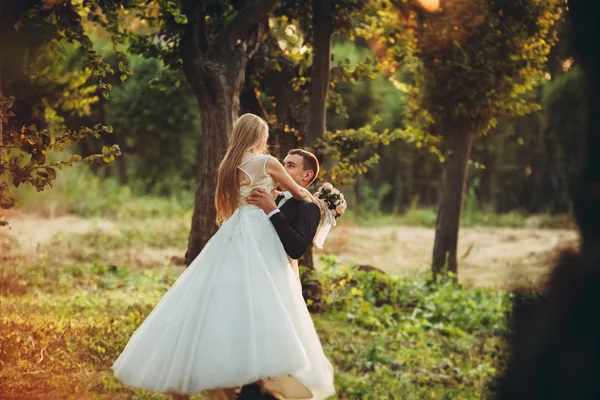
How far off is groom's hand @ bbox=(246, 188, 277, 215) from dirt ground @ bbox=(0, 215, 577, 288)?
903 cm

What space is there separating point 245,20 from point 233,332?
505 cm

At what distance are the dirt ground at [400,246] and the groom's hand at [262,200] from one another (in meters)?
9.03

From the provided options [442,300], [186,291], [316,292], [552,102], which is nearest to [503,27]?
[442,300]

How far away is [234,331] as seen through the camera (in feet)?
13.0

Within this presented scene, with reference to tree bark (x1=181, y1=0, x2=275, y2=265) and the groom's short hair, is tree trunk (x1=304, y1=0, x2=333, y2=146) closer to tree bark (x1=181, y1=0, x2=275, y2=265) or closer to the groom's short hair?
tree bark (x1=181, y1=0, x2=275, y2=265)

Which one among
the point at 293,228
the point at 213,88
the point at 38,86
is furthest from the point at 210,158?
the point at 38,86

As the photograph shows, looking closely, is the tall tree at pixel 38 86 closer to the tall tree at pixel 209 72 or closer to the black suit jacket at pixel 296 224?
the tall tree at pixel 209 72

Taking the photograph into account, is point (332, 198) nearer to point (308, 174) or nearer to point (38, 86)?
point (308, 174)

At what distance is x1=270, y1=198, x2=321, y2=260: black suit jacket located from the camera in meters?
4.38

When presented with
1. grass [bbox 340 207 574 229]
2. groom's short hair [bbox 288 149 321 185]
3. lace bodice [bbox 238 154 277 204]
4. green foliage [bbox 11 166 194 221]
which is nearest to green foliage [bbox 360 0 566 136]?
groom's short hair [bbox 288 149 321 185]

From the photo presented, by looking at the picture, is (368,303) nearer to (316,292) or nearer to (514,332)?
(316,292)

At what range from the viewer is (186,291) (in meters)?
4.20

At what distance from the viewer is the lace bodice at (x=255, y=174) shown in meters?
4.58

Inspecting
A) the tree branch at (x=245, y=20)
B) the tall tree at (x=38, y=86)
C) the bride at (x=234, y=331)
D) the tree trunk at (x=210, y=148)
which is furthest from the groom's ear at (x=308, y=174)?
the tree branch at (x=245, y=20)
